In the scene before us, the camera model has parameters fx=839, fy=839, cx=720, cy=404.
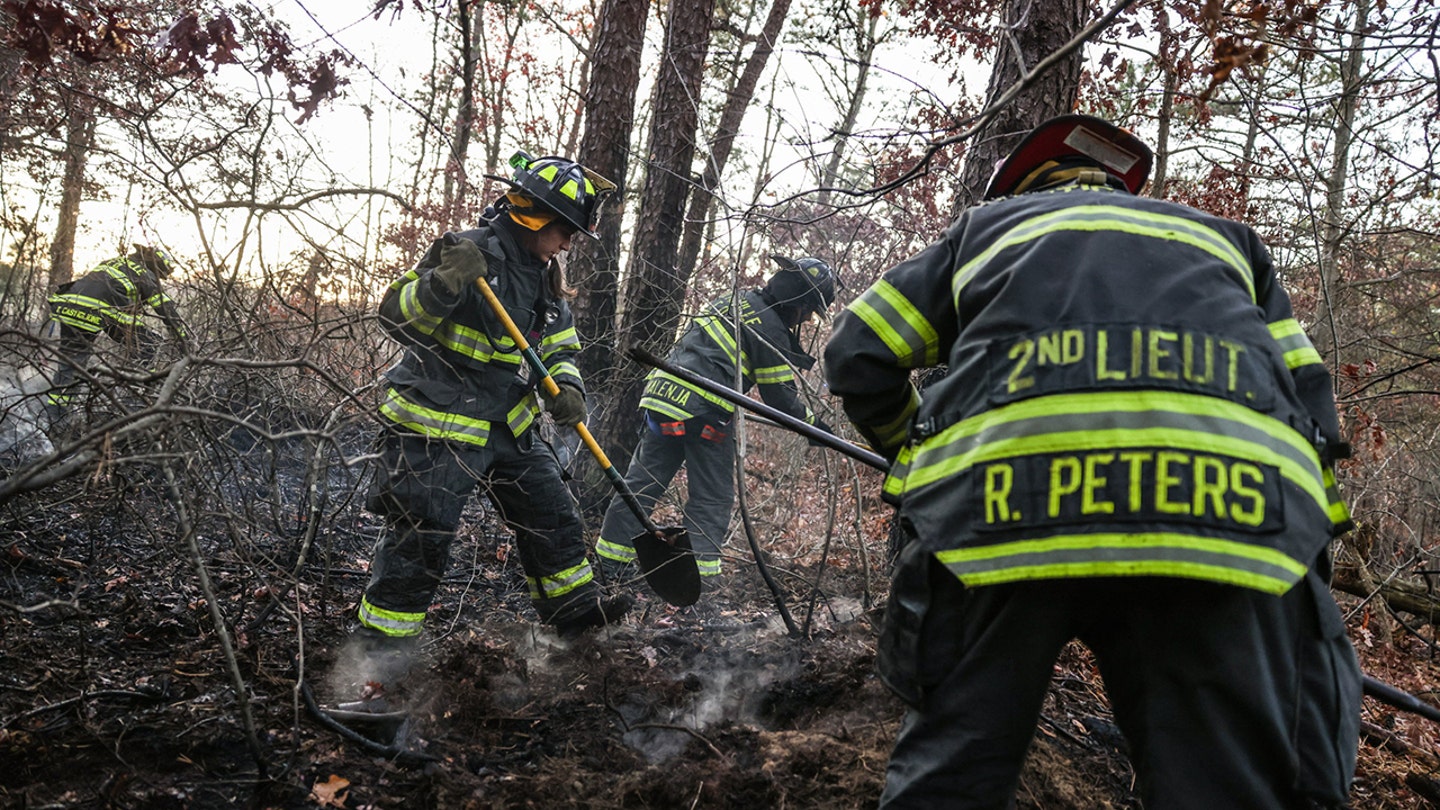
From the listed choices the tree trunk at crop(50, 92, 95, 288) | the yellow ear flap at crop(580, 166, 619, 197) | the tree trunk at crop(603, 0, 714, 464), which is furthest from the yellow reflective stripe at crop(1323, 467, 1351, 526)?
the tree trunk at crop(50, 92, 95, 288)

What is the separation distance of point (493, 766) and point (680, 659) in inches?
45.4

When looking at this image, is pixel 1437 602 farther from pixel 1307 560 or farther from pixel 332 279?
pixel 332 279

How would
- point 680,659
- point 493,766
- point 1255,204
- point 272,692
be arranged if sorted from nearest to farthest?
point 493,766
point 272,692
point 680,659
point 1255,204

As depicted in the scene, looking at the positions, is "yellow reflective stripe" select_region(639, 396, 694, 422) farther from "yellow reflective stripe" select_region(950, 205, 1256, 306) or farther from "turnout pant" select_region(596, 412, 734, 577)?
"yellow reflective stripe" select_region(950, 205, 1256, 306)

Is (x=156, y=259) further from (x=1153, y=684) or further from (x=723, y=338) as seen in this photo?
(x=1153, y=684)

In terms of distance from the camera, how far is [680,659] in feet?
12.6

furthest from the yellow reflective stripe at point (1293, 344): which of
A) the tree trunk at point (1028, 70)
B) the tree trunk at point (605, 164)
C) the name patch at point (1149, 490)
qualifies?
the tree trunk at point (605, 164)

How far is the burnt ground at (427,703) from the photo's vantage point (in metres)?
2.48

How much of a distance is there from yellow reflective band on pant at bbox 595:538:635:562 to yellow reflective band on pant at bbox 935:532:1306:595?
11.3 feet

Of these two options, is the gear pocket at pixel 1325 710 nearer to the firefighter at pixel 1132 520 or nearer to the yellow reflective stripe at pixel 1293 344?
the firefighter at pixel 1132 520

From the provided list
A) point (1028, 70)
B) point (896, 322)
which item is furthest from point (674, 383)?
point (896, 322)

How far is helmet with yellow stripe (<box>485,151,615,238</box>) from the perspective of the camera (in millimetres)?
Result: 3699

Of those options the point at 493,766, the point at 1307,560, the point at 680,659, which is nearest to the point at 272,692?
the point at 493,766

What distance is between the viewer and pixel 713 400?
4.95 m
